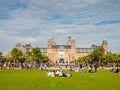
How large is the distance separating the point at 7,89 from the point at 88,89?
549 cm

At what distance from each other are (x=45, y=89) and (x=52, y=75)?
16.1 meters

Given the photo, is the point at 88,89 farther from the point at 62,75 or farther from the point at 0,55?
the point at 0,55

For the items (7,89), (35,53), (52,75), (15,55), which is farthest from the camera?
(35,53)

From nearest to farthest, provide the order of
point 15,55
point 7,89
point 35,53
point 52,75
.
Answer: point 7,89
point 52,75
point 15,55
point 35,53

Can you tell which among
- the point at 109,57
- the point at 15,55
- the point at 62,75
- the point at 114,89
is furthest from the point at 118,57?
the point at 114,89

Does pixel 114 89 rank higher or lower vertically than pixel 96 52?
lower

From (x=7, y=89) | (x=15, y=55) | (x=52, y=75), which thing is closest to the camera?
(x=7, y=89)

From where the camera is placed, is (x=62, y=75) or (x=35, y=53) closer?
(x=62, y=75)

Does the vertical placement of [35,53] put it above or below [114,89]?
above

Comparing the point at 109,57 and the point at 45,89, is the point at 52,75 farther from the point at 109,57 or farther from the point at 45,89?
the point at 109,57

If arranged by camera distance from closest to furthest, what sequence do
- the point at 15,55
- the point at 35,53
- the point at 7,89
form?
the point at 7,89 → the point at 15,55 → the point at 35,53

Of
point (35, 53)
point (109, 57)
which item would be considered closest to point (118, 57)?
point (109, 57)

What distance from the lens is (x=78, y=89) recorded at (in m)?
20.9

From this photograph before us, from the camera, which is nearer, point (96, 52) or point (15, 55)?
point (15, 55)
